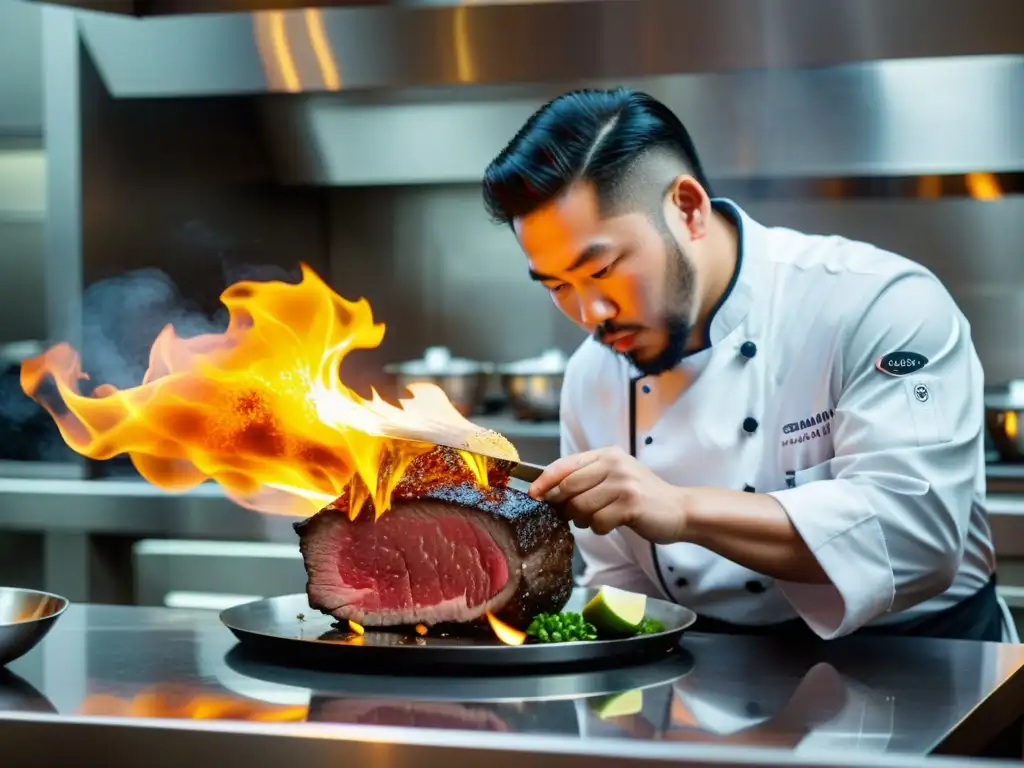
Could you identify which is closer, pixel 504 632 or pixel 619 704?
pixel 619 704

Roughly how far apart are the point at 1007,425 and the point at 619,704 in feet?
7.06

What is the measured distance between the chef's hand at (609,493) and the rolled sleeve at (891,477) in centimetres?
20

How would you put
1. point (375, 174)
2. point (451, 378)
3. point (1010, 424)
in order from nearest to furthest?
point (1010, 424) → point (451, 378) → point (375, 174)

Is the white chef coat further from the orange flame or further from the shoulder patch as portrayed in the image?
the orange flame

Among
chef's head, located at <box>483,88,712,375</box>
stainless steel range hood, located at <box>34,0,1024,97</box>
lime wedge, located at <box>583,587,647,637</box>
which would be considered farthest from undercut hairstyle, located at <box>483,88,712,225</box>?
stainless steel range hood, located at <box>34,0,1024,97</box>

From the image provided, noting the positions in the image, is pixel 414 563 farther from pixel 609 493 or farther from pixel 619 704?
pixel 619 704

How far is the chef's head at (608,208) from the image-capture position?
2.01m

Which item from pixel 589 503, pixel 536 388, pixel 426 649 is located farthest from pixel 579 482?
pixel 536 388

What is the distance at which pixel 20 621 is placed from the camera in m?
1.59

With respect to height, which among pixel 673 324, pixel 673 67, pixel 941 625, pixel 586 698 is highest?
pixel 673 67

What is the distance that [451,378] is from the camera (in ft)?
12.2

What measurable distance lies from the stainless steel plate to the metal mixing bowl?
0.23m

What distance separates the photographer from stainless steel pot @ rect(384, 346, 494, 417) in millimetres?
3717

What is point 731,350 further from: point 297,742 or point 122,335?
point 122,335
